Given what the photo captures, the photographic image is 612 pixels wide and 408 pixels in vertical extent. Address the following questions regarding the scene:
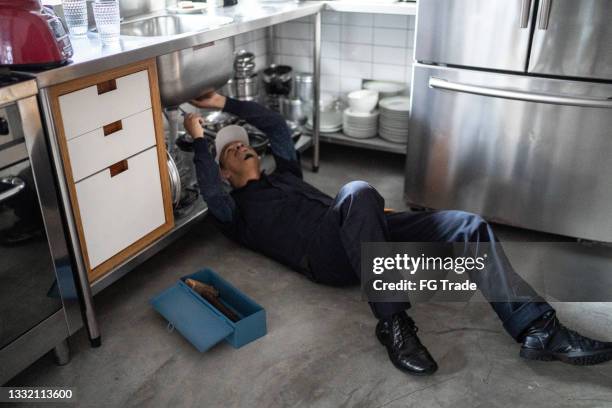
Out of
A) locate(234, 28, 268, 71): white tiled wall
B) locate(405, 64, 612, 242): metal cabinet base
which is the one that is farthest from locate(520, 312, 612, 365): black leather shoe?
locate(234, 28, 268, 71): white tiled wall

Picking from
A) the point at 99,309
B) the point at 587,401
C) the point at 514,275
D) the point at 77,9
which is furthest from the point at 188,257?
the point at 587,401

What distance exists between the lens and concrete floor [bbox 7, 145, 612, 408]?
5.31 ft

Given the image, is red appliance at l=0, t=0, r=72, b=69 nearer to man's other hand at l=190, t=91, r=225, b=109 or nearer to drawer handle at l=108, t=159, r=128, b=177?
drawer handle at l=108, t=159, r=128, b=177

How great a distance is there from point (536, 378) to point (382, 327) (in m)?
0.46

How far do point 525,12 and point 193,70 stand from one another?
1.19 metres

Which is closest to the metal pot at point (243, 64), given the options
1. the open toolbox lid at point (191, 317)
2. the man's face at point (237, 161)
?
the man's face at point (237, 161)

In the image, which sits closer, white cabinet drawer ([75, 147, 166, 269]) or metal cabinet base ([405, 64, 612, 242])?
white cabinet drawer ([75, 147, 166, 269])

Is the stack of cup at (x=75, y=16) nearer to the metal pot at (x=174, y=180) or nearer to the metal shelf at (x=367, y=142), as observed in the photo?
the metal pot at (x=174, y=180)

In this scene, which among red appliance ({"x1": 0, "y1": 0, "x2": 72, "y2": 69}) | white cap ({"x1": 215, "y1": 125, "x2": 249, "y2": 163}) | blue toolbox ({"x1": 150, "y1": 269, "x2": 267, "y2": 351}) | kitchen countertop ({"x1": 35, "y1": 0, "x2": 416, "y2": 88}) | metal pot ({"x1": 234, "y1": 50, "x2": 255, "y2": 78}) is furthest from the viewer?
metal pot ({"x1": 234, "y1": 50, "x2": 255, "y2": 78})

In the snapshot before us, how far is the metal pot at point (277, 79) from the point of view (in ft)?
10.1

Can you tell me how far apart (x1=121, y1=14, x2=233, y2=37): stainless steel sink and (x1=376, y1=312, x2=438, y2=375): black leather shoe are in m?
1.34

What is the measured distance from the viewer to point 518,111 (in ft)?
7.29

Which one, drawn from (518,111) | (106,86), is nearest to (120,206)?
(106,86)

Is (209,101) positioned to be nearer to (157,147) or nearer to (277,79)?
(157,147)
